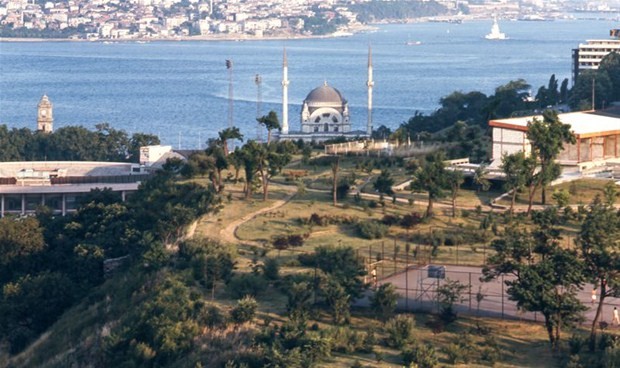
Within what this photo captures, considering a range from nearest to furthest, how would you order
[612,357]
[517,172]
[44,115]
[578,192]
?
1. [612,357]
2. [517,172]
3. [578,192]
4. [44,115]

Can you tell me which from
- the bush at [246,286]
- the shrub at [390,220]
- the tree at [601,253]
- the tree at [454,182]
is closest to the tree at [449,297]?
the tree at [601,253]

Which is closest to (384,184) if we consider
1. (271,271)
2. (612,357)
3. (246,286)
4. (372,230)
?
(372,230)

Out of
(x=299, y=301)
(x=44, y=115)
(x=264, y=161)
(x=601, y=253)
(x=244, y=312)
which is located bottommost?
(x=244, y=312)

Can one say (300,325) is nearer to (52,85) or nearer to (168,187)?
(168,187)

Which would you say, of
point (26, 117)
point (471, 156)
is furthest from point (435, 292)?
point (26, 117)

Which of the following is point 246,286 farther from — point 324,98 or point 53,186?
point 324,98

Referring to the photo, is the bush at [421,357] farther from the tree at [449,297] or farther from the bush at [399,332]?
the tree at [449,297]
